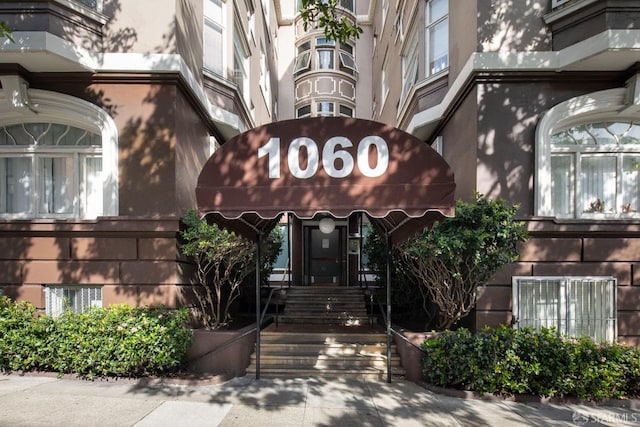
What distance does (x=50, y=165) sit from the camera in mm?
7371

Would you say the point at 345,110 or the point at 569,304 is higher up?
the point at 345,110

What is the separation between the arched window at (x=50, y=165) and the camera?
7238 millimetres

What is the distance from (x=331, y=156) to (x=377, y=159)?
65 centimetres

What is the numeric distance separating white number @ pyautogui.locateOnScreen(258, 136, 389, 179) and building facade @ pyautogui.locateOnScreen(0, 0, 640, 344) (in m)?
2.65

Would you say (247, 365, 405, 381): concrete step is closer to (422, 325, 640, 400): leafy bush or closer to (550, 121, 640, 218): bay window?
(422, 325, 640, 400): leafy bush

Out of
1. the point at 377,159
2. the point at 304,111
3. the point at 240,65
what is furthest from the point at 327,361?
the point at 304,111

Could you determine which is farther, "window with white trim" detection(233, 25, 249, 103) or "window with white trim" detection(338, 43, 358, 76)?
"window with white trim" detection(338, 43, 358, 76)

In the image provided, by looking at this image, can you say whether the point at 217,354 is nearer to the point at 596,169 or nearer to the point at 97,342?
the point at 97,342

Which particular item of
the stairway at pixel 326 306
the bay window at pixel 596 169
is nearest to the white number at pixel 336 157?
the bay window at pixel 596 169

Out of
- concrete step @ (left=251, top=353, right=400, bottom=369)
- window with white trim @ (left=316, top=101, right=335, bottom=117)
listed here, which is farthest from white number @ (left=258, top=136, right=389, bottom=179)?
window with white trim @ (left=316, top=101, right=335, bottom=117)

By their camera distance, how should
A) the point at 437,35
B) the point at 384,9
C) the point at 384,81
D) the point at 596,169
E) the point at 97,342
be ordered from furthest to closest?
the point at 384,81 → the point at 384,9 → the point at 437,35 → the point at 596,169 → the point at 97,342

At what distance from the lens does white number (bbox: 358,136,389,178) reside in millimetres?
5105

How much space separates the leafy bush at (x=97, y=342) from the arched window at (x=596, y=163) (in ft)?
24.3

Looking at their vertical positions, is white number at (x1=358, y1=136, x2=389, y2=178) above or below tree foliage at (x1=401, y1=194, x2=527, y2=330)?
above
